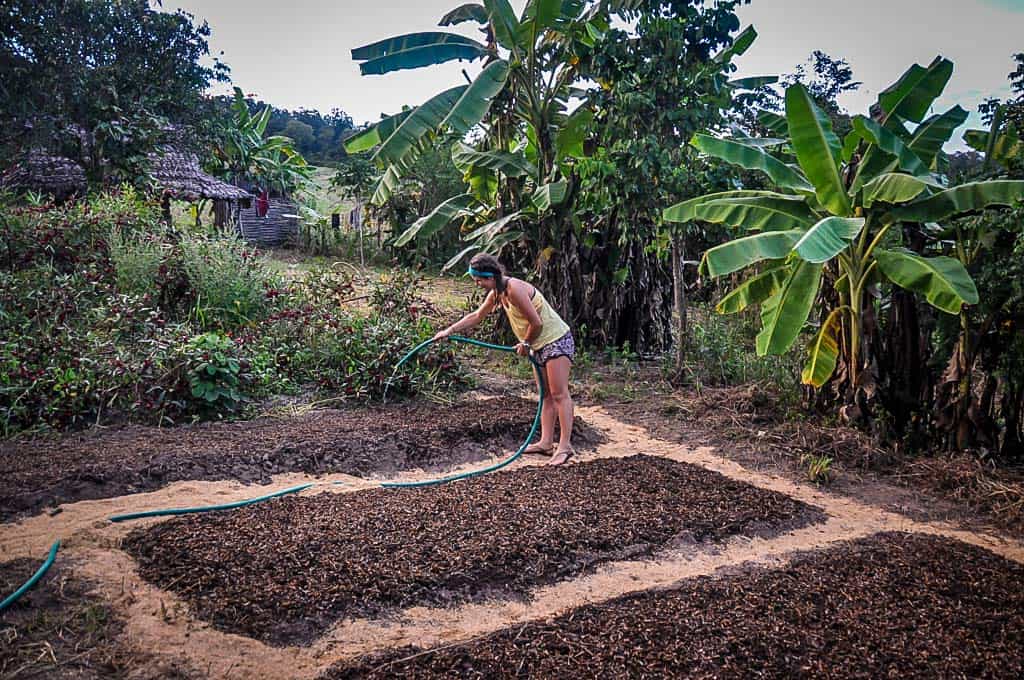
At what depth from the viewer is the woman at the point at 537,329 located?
4.90 m

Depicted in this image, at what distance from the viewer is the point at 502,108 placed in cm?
824

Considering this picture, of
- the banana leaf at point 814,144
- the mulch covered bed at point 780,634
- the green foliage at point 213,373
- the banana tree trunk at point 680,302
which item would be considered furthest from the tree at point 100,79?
the mulch covered bed at point 780,634

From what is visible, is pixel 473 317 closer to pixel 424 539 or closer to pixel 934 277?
pixel 424 539

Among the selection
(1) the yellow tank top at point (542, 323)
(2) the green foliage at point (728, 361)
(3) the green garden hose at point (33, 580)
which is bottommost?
(3) the green garden hose at point (33, 580)

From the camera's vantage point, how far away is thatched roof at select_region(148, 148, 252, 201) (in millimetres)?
13133

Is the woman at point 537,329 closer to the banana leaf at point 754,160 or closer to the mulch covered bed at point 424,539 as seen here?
the mulch covered bed at point 424,539

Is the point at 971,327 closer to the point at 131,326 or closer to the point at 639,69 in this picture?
the point at 639,69

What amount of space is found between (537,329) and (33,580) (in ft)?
10.1

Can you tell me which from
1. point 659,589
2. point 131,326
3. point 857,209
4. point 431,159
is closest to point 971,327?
point 857,209

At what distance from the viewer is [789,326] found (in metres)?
4.84

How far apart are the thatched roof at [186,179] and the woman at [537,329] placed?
939 cm

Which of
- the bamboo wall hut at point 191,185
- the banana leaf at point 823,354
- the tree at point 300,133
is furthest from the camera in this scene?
the tree at point 300,133

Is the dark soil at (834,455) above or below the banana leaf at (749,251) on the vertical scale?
below

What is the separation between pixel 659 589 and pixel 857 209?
3.29m
